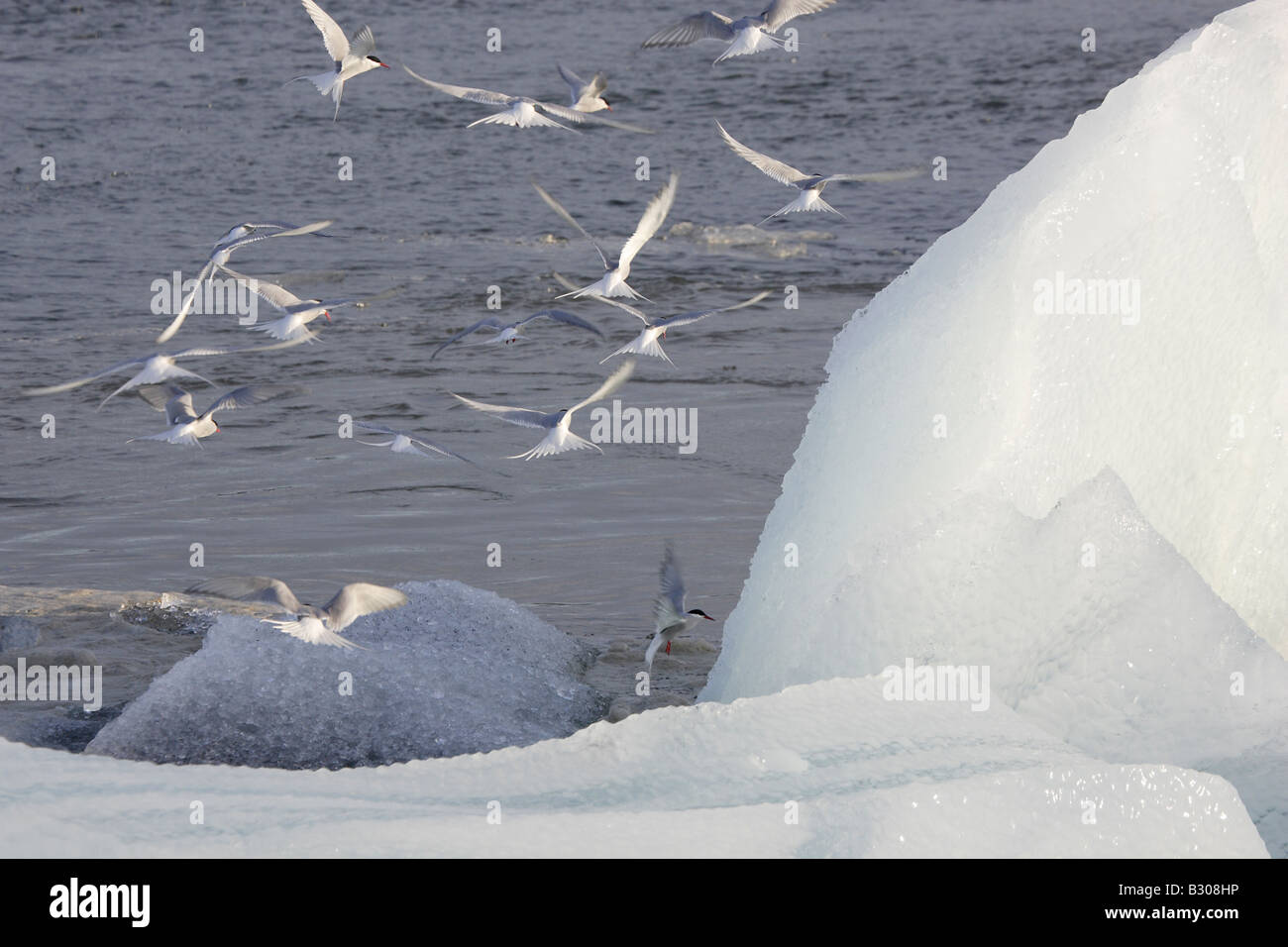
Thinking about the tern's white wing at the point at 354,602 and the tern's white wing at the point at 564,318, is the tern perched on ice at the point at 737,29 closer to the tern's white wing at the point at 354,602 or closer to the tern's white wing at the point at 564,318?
the tern's white wing at the point at 564,318

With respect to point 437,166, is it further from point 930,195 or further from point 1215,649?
point 1215,649

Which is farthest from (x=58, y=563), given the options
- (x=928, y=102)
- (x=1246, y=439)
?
Answer: (x=928, y=102)

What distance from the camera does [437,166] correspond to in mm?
18703

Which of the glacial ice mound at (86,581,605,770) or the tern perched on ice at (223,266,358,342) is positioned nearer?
the glacial ice mound at (86,581,605,770)

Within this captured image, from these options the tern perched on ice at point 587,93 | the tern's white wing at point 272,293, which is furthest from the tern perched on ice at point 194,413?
the tern perched on ice at point 587,93

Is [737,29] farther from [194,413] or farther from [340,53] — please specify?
[194,413]

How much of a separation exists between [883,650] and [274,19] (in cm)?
2591

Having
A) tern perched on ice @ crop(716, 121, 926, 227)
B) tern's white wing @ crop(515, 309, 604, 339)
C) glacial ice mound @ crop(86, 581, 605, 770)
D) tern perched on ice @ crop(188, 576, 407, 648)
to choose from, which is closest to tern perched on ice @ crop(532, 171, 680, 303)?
tern's white wing @ crop(515, 309, 604, 339)

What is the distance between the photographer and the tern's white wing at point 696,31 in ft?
27.2

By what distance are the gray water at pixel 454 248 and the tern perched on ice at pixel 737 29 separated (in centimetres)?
219

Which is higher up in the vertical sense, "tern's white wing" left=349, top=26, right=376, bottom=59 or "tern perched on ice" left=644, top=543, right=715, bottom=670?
"tern's white wing" left=349, top=26, right=376, bottom=59

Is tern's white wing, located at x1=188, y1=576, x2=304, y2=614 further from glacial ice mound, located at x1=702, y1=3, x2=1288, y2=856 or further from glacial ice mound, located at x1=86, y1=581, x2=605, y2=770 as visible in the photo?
→ glacial ice mound, located at x1=702, y1=3, x2=1288, y2=856

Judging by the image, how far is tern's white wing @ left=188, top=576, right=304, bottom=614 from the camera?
17.3ft

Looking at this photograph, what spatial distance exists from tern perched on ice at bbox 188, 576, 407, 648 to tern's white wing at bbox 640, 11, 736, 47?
3855mm
